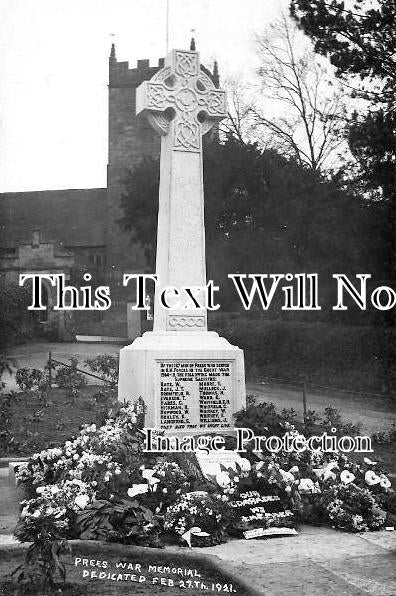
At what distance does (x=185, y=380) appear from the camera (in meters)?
7.30

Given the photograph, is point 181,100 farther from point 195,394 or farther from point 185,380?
point 195,394

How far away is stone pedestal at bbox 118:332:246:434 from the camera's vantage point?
7.21 m

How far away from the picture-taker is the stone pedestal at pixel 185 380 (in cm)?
721

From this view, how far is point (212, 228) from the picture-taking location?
15.9 m

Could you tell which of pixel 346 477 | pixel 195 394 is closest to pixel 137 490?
pixel 195 394

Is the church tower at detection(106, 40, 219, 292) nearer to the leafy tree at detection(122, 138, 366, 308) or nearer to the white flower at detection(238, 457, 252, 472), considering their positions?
the leafy tree at detection(122, 138, 366, 308)

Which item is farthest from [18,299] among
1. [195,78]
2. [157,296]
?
[195,78]

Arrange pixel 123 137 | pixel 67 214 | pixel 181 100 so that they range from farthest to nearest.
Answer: pixel 67 214 < pixel 123 137 < pixel 181 100

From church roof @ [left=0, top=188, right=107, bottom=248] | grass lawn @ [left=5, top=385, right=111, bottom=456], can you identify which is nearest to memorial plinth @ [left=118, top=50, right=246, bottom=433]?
grass lawn @ [left=5, top=385, right=111, bottom=456]

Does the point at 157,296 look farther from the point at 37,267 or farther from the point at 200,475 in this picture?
the point at 37,267

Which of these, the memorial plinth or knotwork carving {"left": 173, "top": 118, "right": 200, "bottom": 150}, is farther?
knotwork carving {"left": 173, "top": 118, "right": 200, "bottom": 150}

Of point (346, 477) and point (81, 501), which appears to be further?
point (346, 477)

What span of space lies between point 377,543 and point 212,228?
432 inches

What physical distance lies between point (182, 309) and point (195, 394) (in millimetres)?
902
